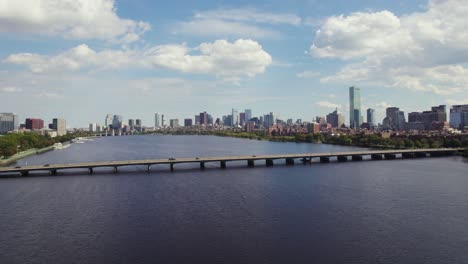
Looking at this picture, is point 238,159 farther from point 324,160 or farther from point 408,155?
point 408,155

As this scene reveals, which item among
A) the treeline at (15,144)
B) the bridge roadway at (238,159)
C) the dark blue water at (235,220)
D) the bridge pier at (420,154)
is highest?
the treeline at (15,144)

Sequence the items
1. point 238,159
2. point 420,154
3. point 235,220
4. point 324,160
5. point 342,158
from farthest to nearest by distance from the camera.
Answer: point 420,154
point 342,158
point 324,160
point 238,159
point 235,220

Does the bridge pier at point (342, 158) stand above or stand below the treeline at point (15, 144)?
below

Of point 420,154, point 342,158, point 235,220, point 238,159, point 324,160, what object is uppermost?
point 238,159

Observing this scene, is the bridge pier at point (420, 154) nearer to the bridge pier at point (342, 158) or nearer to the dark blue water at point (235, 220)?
the bridge pier at point (342, 158)

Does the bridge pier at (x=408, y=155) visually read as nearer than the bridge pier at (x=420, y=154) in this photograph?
Yes

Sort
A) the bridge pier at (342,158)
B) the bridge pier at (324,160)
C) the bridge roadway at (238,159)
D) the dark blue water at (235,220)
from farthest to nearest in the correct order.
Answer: the bridge pier at (342,158)
the bridge pier at (324,160)
the bridge roadway at (238,159)
the dark blue water at (235,220)

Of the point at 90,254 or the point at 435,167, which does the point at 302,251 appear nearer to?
the point at 90,254

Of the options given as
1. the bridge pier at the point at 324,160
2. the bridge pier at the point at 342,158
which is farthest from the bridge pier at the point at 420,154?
the bridge pier at the point at 324,160

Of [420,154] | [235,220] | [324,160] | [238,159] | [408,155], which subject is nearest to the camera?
[235,220]

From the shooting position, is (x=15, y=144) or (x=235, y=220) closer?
(x=235, y=220)

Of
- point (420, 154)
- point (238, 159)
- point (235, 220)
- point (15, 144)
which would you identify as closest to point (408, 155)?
point (420, 154)
